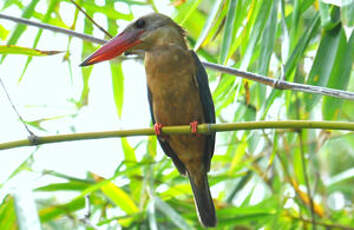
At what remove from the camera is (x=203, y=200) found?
10.6 ft

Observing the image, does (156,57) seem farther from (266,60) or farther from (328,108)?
(328,108)

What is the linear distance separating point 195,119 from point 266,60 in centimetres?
72

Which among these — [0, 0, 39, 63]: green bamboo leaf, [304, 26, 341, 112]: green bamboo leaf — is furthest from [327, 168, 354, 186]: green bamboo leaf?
[0, 0, 39, 63]: green bamboo leaf

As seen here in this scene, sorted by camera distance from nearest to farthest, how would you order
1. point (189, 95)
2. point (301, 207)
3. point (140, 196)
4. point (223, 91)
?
point (223, 91)
point (189, 95)
point (140, 196)
point (301, 207)

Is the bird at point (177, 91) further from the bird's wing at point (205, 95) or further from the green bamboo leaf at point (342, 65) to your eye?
the green bamboo leaf at point (342, 65)

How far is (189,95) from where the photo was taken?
3.15 metres

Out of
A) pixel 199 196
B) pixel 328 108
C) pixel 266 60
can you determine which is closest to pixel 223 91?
pixel 266 60

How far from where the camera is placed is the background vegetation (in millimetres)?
2607

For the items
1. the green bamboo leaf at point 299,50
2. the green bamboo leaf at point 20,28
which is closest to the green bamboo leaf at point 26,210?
the green bamboo leaf at point 20,28

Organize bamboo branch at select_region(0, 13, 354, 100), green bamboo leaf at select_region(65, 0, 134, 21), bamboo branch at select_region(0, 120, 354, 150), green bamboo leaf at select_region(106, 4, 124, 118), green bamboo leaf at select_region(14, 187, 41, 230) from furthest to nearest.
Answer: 1. green bamboo leaf at select_region(106, 4, 124, 118)
2. green bamboo leaf at select_region(65, 0, 134, 21)
3. green bamboo leaf at select_region(14, 187, 41, 230)
4. bamboo branch at select_region(0, 13, 354, 100)
5. bamboo branch at select_region(0, 120, 354, 150)

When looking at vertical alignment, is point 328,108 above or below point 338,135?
above

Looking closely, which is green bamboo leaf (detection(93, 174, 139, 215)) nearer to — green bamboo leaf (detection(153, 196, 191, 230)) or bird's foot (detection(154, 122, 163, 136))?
green bamboo leaf (detection(153, 196, 191, 230))

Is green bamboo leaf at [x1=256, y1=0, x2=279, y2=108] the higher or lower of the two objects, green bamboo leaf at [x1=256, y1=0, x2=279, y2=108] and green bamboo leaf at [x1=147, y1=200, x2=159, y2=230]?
the higher

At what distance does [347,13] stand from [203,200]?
162cm
